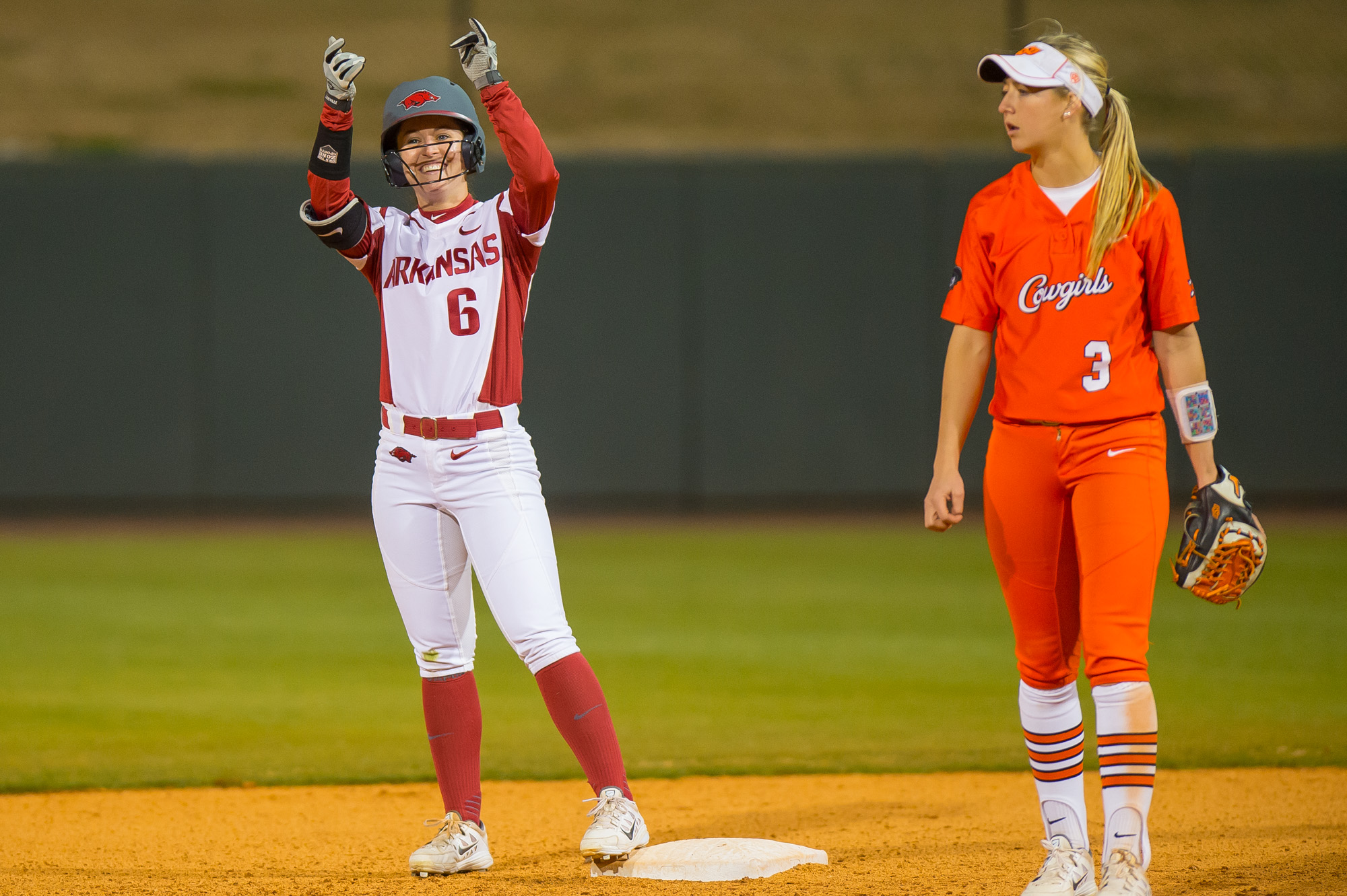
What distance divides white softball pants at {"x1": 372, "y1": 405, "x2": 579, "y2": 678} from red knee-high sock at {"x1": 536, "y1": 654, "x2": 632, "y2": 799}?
0.04 meters

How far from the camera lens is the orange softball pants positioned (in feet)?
10.7

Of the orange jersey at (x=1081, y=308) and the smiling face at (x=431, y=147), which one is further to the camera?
the smiling face at (x=431, y=147)

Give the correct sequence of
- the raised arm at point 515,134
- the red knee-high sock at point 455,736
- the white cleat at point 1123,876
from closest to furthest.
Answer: the white cleat at point 1123,876 < the raised arm at point 515,134 < the red knee-high sock at point 455,736

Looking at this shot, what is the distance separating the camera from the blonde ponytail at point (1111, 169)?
10.8 ft

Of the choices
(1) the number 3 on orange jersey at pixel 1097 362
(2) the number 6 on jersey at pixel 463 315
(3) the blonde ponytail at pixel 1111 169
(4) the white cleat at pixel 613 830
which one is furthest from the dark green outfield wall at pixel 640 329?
(1) the number 3 on orange jersey at pixel 1097 362

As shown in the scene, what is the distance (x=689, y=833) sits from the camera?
4.32 m

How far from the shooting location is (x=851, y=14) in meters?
20.8

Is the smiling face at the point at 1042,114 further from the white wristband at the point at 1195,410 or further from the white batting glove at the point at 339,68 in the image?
the white batting glove at the point at 339,68

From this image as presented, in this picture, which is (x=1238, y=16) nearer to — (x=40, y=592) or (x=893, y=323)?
(x=893, y=323)

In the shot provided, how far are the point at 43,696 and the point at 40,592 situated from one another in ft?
9.84

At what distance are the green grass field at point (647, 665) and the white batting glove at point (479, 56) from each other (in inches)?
100

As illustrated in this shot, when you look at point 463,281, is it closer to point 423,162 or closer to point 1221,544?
point 423,162

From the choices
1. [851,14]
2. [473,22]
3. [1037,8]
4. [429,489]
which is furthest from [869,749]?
[851,14]

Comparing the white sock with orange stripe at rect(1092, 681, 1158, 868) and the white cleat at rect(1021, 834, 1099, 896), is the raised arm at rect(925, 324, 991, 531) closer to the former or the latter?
the white sock with orange stripe at rect(1092, 681, 1158, 868)
